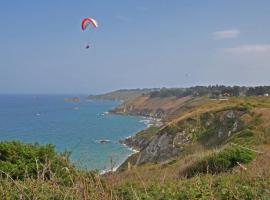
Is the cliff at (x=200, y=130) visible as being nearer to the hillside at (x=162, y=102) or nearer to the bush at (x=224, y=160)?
the bush at (x=224, y=160)

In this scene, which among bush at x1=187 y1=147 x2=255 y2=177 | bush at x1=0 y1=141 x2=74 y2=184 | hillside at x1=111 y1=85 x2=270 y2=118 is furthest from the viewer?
hillside at x1=111 y1=85 x2=270 y2=118

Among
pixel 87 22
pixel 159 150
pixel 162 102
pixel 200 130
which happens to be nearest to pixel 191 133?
pixel 200 130

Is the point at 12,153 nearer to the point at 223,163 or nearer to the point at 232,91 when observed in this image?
the point at 223,163

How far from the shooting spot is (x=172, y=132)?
55.0 meters

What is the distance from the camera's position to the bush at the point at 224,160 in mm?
14025

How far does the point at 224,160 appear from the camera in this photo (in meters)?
14.3

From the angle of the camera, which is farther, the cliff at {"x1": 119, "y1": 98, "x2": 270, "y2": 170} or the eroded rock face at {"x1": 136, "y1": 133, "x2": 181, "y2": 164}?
the eroded rock face at {"x1": 136, "y1": 133, "x2": 181, "y2": 164}

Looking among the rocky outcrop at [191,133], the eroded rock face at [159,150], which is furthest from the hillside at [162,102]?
the eroded rock face at [159,150]

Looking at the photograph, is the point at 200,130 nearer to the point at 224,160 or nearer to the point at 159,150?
the point at 159,150

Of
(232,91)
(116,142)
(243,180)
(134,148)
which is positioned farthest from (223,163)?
(232,91)

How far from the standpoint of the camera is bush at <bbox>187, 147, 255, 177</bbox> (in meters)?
14.0

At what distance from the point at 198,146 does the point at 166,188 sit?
39563 mm

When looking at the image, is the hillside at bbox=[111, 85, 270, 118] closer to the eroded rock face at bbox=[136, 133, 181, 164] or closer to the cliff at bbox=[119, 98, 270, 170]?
the cliff at bbox=[119, 98, 270, 170]

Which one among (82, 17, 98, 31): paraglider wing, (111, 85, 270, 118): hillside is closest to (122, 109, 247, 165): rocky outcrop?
(82, 17, 98, 31): paraglider wing
